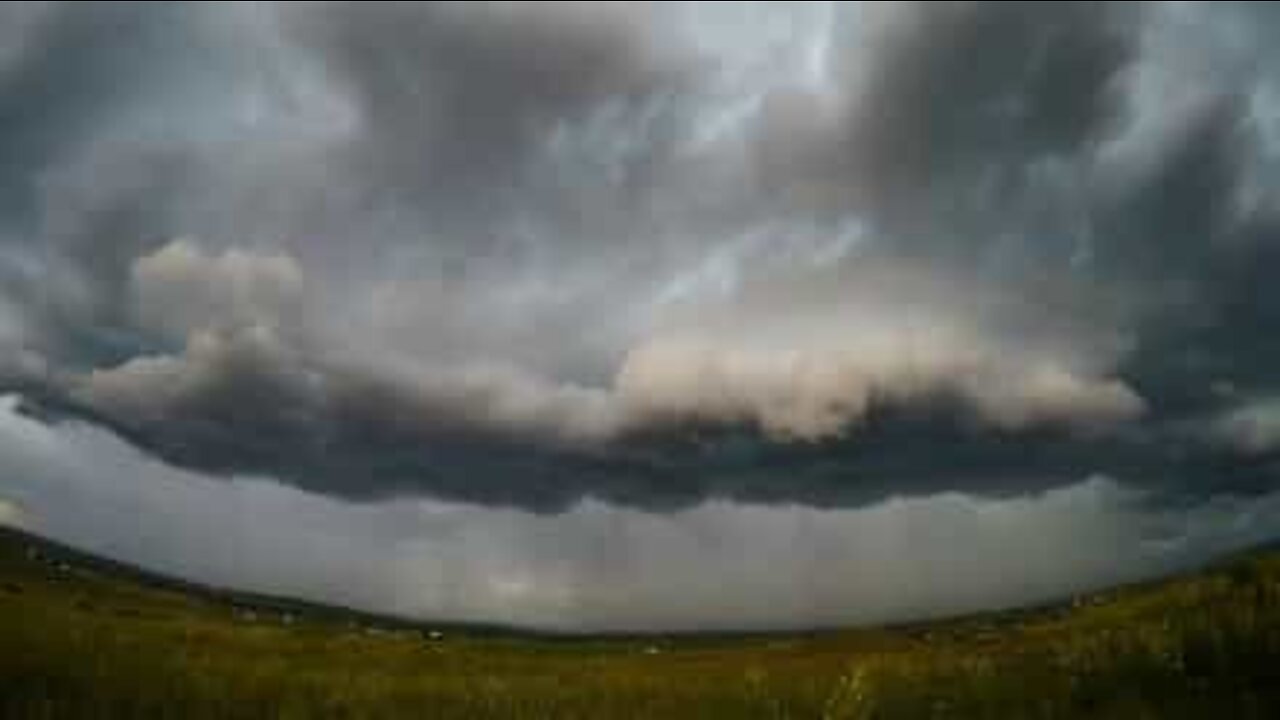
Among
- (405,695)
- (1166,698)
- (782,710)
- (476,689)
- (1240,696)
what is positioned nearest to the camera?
(1240,696)

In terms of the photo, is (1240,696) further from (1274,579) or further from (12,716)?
(12,716)

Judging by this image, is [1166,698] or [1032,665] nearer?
[1166,698]

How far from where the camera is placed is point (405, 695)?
1670cm

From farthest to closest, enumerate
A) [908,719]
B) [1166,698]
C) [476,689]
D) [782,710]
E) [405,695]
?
[476,689] < [405,695] < [782,710] < [908,719] < [1166,698]

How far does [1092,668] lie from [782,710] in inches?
126

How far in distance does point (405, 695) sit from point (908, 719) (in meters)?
7.28

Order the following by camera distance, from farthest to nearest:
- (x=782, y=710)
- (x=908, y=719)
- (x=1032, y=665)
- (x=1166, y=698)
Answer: (x=1032, y=665)
(x=782, y=710)
(x=908, y=719)
(x=1166, y=698)

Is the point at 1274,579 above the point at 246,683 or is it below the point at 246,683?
above

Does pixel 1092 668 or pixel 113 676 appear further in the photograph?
pixel 113 676

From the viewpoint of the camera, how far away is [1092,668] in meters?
12.9

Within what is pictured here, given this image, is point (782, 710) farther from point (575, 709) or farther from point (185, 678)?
point (185, 678)

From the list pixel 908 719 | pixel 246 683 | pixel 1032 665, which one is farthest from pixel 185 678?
pixel 1032 665

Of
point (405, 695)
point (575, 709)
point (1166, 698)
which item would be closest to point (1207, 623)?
point (1166, 698)

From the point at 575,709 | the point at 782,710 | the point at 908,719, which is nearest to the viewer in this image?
the point at 908,719
